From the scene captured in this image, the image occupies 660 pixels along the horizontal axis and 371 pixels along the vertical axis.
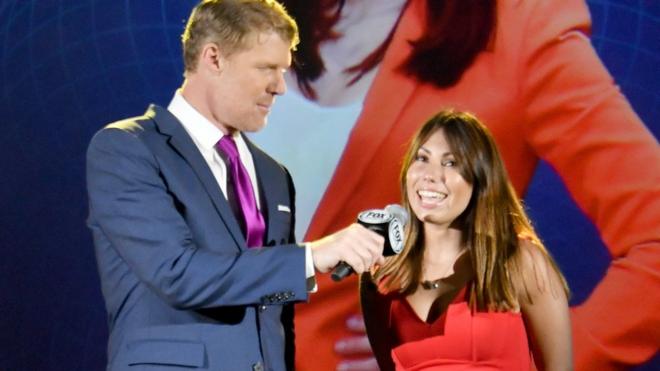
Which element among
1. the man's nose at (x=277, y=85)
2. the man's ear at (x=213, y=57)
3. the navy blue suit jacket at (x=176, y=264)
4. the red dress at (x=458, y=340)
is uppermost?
the man's ear at (x=213, y=57)

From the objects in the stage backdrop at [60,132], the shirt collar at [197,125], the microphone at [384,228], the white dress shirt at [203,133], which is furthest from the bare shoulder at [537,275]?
the stage backdrop at [60,132]

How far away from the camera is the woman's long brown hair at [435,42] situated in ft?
11.1

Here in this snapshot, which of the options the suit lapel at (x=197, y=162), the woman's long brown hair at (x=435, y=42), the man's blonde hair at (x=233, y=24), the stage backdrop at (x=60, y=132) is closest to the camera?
the suit lapel at (x=197, y=162)

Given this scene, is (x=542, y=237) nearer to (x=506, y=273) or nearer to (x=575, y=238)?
(x=575, y=238)

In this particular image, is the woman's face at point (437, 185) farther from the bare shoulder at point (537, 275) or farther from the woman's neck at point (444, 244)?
the bare shoulder at point (537, 275)

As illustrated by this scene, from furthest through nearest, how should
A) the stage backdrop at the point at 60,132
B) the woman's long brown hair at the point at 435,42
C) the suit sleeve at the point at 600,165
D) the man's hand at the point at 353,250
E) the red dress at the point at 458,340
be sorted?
the stage backdrop at the point at 60,132, the woman's long brown hair at the point at 435,42, the suit sleeve at the point at 600,165, the red dress at the point at 458,340, the man's hand at the point at 353,250

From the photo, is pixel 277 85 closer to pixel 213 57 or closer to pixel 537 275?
pixel 213 57

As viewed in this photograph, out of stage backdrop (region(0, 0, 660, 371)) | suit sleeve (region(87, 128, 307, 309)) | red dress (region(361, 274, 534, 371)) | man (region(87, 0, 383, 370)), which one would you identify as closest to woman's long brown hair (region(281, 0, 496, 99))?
stage backdrop (region(0, 0, 660, 371))

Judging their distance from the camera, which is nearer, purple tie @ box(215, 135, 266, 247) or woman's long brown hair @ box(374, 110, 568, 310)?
purple tie @ box(215, 135, 266, 247)

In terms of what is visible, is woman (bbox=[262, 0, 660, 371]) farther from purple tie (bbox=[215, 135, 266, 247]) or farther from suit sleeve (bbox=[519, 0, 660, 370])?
purple tie (bbox=[215, 135, 266, 247])

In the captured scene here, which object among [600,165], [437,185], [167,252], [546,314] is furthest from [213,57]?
[600,165]

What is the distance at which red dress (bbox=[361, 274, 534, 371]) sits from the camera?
102 inches

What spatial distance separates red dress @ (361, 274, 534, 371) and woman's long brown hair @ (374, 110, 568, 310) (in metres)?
0.05

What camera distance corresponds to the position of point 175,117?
221 centimetres
